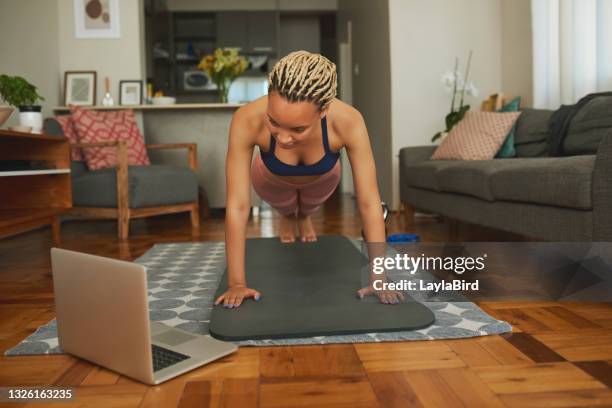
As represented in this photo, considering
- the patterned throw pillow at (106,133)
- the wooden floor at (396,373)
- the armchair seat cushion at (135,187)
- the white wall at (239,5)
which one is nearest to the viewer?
the wooden floor at (396,373)

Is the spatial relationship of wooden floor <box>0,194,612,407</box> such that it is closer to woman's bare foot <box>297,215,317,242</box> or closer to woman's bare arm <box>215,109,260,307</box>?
woman's bare arm <box>215,109,260,307</box>

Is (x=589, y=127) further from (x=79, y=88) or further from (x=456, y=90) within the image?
(x=79, y=88)

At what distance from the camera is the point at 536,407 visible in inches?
37.0

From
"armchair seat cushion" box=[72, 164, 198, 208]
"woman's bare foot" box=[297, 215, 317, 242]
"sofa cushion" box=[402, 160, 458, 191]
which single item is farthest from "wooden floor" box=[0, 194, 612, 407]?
"armchair seat cushion" box=[72, 164, 198, 208]

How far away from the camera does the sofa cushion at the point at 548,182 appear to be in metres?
Result: 1.75

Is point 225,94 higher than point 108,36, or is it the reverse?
point 108,36

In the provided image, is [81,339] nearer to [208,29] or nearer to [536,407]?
[536,407]

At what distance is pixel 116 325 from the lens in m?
1.08

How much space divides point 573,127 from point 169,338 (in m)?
2.26

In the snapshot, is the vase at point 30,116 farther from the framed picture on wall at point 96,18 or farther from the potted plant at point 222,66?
the framed picture on wall at point 96,18

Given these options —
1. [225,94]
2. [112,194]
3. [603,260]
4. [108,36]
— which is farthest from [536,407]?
[108,36]

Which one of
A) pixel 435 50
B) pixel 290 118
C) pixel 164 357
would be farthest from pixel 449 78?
pixel 164 357

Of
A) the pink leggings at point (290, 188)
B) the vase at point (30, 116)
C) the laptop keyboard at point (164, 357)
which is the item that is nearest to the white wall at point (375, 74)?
the pink leggings at point (290, 188)

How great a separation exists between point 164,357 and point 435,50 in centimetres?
397
